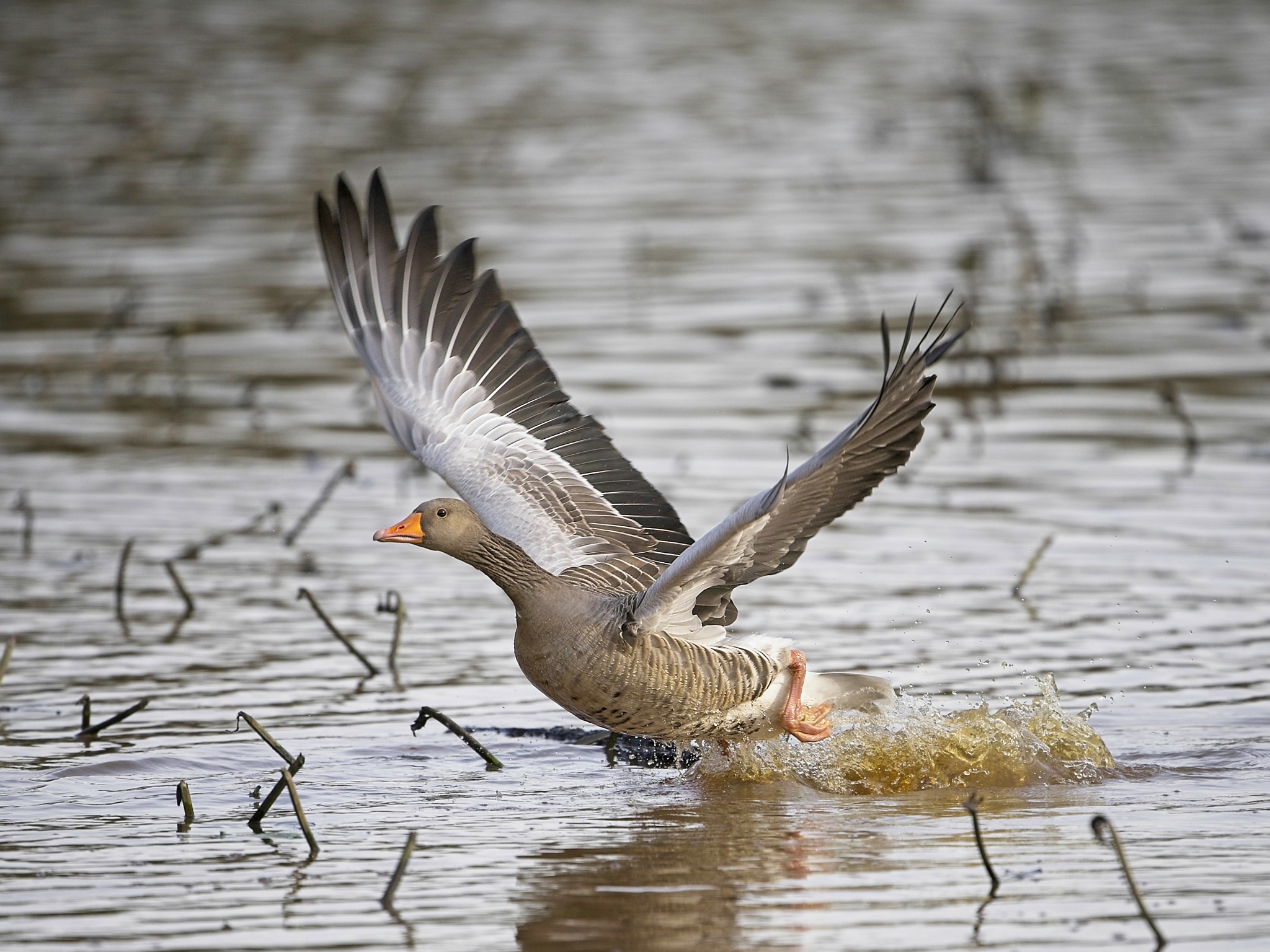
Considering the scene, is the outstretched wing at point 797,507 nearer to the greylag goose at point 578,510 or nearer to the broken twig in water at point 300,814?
the greylag goose at point 578,510

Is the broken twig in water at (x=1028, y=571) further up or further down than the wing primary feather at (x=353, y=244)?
further down

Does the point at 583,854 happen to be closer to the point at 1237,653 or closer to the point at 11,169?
the point at 1237,653

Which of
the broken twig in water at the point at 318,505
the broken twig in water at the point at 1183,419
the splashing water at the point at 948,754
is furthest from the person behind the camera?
the broken twig in water at the point at 1183,419

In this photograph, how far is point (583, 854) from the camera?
6.27m

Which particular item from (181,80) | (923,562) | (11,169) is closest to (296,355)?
(923,562)

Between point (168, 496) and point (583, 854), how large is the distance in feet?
19.4

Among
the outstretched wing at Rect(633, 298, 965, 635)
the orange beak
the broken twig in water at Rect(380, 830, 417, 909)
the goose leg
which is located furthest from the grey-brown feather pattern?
the broken twig in water at Rect(380, 830, 417, 909)

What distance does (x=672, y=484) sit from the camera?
1120 cm

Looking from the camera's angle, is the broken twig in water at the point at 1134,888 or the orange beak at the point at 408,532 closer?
the broken twig in water at the point at 1134,888

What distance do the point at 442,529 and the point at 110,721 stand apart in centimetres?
140

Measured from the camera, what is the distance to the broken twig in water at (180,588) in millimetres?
9072

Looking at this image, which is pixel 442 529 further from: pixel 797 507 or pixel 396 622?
pixel 396 622

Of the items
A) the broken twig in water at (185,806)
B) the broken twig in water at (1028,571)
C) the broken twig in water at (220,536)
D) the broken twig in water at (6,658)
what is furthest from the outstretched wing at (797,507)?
the broken twig in water at (220,536)

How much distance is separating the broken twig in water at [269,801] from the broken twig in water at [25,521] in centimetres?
439
